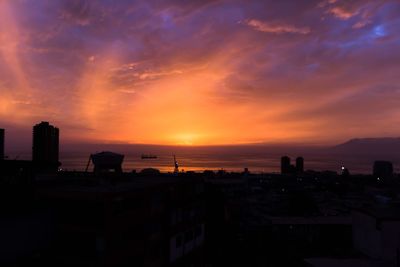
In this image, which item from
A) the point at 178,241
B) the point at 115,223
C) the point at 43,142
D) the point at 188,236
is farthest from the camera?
the point at 43,142

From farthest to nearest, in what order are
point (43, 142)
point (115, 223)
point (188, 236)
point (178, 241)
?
point (43, 142) → point (188, 236) → point (178, 241) → point (115, 223)

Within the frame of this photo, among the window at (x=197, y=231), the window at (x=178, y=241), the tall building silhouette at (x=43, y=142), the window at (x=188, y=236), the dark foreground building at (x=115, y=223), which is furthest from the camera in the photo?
the tall building silhouette at (x=43, y=142)

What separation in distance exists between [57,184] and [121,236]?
846cm

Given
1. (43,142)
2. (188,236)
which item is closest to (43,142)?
(43,142)

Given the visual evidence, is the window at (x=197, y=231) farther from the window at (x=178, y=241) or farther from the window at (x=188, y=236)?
the window at (x=178, y=241)

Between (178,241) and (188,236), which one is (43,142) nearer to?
(188,236)

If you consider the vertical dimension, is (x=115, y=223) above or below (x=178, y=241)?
above

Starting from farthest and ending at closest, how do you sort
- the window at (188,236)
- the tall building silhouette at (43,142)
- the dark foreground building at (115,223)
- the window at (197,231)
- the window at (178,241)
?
the tall building silhouette at (43,142) < the window at (197,231) < the window at (188,236) < the window at (178,241) < the dark foreground building at (115,223)

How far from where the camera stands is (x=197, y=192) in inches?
1485

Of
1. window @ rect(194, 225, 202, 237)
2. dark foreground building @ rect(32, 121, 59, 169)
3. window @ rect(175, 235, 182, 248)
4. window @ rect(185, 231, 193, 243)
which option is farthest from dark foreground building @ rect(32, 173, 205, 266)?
dark foreground building @ rect(32, 121, 59, 169)

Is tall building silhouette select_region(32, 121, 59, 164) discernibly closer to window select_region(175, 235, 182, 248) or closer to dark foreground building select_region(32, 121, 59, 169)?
dark foreground building select_region(32, 121, 59, 169)

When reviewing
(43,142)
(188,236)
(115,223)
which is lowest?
(188,236)

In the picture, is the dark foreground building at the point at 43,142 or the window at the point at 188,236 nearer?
the window at the point at 188,236

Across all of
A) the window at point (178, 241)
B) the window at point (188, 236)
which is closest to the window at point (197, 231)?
the window at point (188, 236)
